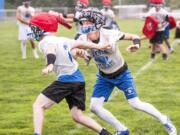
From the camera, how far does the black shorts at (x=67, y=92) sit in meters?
6.49

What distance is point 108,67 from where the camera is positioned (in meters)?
7.02

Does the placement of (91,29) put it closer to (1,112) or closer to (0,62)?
(1,112)

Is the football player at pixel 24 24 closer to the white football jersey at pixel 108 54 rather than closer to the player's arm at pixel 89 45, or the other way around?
the white football jersey at pixel 108 54

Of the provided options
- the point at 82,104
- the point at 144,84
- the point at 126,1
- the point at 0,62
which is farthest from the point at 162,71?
the point at 126,1

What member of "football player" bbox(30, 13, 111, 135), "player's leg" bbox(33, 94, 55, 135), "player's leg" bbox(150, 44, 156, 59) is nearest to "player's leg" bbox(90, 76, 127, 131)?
"football player" bbox(30, 13, 111, 135)

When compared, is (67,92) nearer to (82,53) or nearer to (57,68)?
(57,68)

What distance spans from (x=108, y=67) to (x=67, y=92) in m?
0.74

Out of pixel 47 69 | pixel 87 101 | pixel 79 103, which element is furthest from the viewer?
pixel 87 101

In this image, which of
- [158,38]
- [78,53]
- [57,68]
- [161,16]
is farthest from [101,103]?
[161,16]

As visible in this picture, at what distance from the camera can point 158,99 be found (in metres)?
10.3

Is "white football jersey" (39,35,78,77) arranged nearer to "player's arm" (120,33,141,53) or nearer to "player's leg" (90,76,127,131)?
"player's leg" (90,76,127,131)

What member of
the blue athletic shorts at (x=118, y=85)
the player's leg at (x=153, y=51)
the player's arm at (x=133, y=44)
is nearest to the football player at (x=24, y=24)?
the player's leg at (x=153, y=51)

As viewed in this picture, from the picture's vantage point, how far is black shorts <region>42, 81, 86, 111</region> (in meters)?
6.49

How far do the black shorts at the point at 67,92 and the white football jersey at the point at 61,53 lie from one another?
0.14 metres
